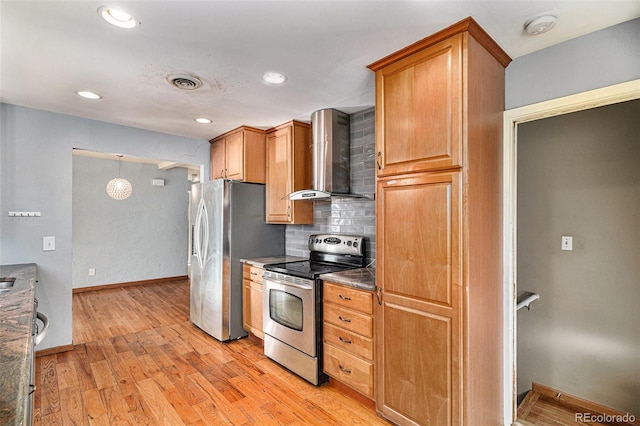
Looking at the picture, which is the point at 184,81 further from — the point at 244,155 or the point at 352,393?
the point at 352,393

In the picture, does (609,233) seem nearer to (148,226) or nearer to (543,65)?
(543,65)

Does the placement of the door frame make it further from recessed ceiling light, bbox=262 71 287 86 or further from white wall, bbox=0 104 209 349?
white wall, bbox=0 104 209 349

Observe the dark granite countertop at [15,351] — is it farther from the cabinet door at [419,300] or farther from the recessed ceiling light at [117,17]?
the cabinet door at [419,300]

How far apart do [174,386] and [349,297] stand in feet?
5.18

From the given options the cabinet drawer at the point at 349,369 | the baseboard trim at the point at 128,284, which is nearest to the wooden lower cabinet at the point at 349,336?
the cabinet drawer at the point at 349,369

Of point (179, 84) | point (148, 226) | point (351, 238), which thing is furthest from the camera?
point (148, 226)

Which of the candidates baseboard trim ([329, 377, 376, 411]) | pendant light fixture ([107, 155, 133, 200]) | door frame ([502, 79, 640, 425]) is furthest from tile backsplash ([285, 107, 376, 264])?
pendant light fixture ([107, 155, 133, 200])

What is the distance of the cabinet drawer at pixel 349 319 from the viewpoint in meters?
2.21

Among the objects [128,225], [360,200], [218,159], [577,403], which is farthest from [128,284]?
[577,403]

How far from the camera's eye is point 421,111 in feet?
6.08

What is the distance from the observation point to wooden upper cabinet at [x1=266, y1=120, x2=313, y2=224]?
3398 millimetres

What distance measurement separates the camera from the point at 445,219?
5.73 ft

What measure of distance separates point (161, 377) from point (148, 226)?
169 inches

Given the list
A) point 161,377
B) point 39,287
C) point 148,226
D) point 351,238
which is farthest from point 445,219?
point 148,226
